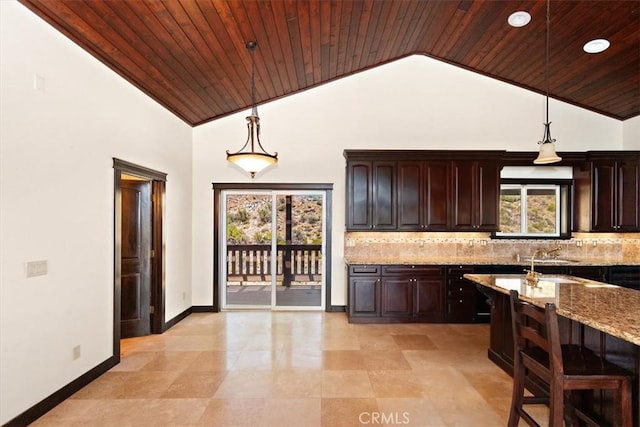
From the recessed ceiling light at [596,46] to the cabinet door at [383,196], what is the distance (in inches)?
105

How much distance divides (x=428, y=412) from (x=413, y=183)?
324 centimetres

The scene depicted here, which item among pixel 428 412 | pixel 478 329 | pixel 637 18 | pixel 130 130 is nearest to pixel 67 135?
pixel 130 130

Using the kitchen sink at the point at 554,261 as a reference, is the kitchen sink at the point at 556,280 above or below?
above

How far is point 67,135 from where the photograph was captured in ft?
9.34

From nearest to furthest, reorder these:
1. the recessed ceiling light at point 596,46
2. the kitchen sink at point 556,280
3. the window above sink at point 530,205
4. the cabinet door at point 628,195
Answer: the kitchen sink at point 556,280 < the recessed ceiling light at point 596,46 < the cabinet door at point 628,195 < the window above sink at point 530,205

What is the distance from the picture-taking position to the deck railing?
18.3 feet

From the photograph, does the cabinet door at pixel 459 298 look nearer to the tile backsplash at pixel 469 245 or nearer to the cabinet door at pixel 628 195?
the tile backsplash at pixel 469 245

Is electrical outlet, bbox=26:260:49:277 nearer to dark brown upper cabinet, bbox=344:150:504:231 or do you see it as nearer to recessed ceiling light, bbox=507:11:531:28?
dark brown upper cabinet, bbox=344:150:504:231

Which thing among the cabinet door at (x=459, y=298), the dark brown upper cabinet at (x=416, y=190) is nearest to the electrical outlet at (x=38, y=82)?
the dark brown upper cabinet at (x=416, y=190)

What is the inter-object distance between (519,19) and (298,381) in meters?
4.53

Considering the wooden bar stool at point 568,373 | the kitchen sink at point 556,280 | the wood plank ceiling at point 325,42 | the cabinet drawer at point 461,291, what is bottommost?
the cabinet drawer at point 461,291

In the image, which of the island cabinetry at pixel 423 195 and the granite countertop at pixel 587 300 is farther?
the island cabinetry at pixel 423 195

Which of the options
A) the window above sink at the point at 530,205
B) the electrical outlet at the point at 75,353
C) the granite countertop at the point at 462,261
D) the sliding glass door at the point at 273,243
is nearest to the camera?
the electrical outlet at the point at 75,353

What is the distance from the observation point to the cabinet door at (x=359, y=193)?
5055 millimetres
